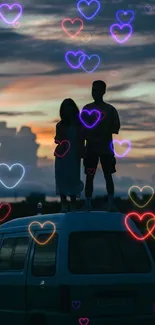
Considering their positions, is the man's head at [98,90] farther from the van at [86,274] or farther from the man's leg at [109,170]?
the van at [86,274]

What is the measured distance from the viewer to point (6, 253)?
13922mm

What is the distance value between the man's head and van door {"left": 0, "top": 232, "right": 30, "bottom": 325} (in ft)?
8.07

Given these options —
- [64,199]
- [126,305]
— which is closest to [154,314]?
[126,305]

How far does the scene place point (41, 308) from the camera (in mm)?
12352

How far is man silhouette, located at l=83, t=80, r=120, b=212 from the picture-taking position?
1424 centimetres

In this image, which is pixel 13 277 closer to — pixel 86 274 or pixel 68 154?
pixel 86 274

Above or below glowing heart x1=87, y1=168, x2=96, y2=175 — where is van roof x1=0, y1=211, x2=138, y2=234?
below

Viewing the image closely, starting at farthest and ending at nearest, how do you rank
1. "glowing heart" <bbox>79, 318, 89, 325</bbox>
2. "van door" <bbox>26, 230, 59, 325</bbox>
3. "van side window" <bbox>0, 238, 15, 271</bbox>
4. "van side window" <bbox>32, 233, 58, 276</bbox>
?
"van side window" <bbox>0, 238, 15, 271</bbox> → "van side window" <bbox>32, 233, 58, 276</bbox> → "van door" <bbox>26, 230, 59, 325</bbox> → "glowing heart" <bbox>79, 318, 89, 325</bbox>

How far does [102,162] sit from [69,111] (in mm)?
954

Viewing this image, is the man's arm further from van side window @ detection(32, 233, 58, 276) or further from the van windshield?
van side window @ detection(32, 233, 58, 276)

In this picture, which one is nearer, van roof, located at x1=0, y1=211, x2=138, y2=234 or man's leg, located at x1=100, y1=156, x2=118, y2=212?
van roof, located at x1=0, y1=211, x2=138, y2=234

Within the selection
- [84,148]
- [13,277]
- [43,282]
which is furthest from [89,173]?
[43,282]

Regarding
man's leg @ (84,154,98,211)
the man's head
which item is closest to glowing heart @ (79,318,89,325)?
man's leg @ (84,154,98,211)

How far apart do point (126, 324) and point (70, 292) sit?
870 mm
